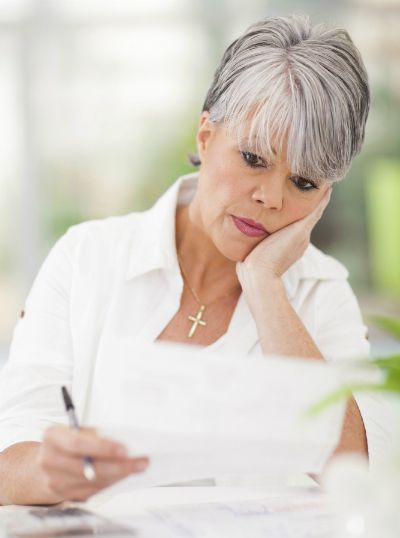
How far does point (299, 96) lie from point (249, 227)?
0.93 ft

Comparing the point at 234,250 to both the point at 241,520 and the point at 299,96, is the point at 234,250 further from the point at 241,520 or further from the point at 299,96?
the point at 241,520

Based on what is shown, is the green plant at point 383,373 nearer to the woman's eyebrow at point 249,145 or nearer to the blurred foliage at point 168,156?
the woman's eyebrow at point 249,145

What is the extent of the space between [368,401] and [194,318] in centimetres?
41

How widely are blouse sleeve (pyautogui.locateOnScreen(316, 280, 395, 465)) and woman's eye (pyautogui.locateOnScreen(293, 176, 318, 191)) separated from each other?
27 centimetres

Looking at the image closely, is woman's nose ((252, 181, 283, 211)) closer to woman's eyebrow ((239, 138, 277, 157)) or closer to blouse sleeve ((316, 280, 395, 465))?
woman's eyebrow ((239, 138, 277, 157))

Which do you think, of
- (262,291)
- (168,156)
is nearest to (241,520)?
(262,291)

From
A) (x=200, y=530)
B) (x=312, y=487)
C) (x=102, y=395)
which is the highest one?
(x=102, y=395)

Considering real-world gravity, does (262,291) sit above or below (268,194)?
below

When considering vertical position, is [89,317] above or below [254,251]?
below

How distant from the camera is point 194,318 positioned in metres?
1.31

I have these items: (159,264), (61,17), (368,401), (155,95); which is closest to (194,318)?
(159,264)

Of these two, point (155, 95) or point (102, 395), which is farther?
point (155, 95)

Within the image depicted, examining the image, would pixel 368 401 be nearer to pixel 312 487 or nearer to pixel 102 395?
pixel 312 487

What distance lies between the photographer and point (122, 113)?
4.82 metres
